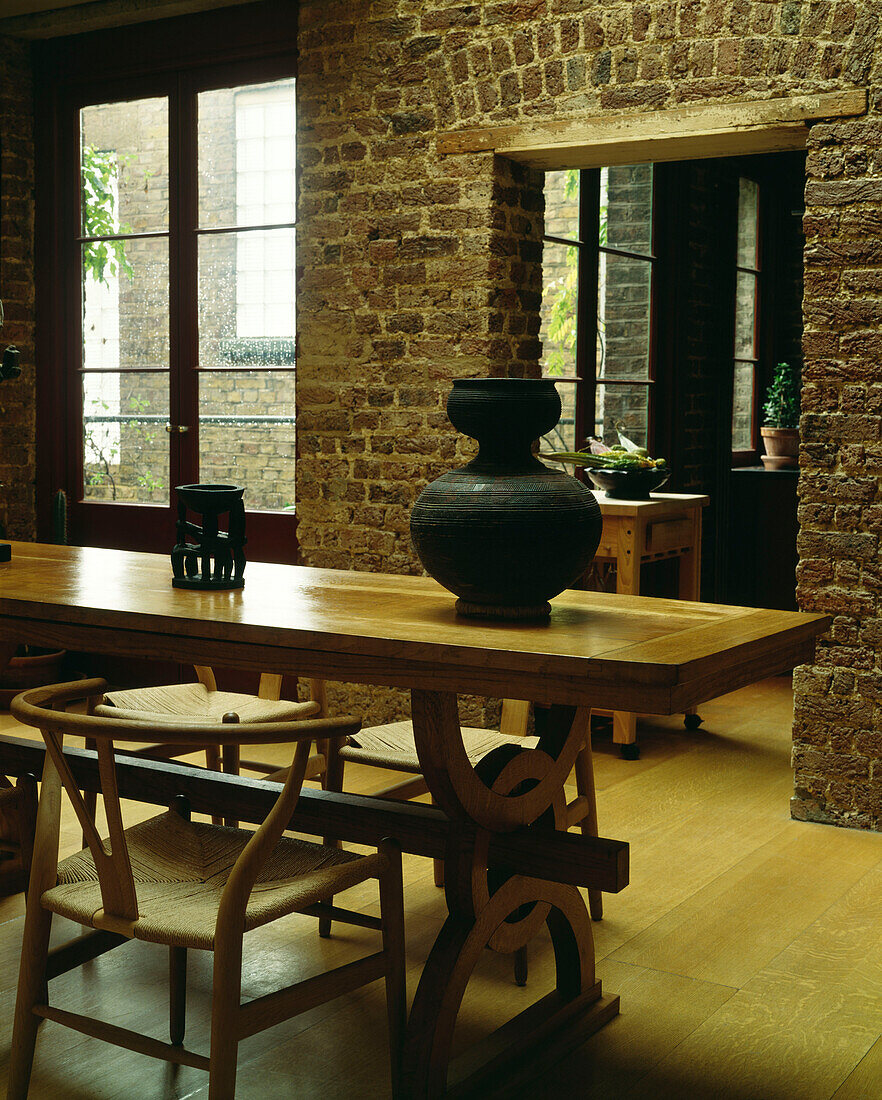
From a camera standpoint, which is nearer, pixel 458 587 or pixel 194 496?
pixel 458 587

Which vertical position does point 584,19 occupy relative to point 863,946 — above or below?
above

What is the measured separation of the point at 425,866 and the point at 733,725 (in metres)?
2.25

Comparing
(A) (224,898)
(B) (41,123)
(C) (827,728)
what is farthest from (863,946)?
(B) (41,123)

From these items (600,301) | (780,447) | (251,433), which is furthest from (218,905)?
(780,447)

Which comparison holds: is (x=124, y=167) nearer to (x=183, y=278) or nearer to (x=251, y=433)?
(x=183, y=278)

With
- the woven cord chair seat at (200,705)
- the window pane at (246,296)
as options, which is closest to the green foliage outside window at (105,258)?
the window pane at (246,296)

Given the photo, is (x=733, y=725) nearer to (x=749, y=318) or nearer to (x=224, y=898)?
(x=749, y=318)

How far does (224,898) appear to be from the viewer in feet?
6.35

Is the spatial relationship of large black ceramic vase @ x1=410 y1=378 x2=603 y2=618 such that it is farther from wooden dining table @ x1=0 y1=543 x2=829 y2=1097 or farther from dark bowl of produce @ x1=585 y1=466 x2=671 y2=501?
dark bowl of produce @ x1=585 y1=466 x2=671 y2=501

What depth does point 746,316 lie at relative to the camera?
7531 millimetres

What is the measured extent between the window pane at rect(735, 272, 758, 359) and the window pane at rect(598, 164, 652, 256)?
4.31 ft

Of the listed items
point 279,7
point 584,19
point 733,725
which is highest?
point 279,7

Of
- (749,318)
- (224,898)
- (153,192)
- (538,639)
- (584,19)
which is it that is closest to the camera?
(224,898)

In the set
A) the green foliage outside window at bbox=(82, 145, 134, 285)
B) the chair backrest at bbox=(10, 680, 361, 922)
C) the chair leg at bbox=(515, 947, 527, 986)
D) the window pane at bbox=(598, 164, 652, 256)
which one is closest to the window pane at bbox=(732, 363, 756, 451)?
the window pane at bbox=(598, 164, 652, 256)
